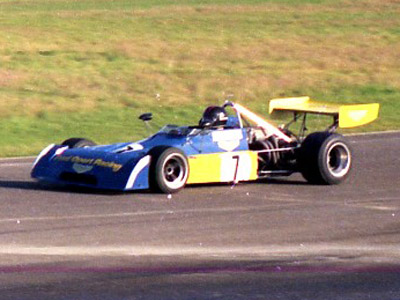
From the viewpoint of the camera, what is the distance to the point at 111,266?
31.7 ft

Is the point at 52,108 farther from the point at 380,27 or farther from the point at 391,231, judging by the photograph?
the point at 380,27

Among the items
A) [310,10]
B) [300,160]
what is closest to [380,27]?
[310,10]

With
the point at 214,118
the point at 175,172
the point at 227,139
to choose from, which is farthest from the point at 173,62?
the point at 175,172

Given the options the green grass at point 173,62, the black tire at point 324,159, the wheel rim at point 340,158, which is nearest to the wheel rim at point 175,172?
the black tire at point 324,159

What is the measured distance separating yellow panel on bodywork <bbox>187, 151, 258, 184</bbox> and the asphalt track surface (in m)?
0.19

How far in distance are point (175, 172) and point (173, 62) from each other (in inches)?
659

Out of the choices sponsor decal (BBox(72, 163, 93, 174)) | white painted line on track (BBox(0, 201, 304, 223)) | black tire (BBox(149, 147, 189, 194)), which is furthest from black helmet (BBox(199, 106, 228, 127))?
white painted line on track (BBox(0, 201, 304, 223))

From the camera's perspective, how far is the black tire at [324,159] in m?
14.6

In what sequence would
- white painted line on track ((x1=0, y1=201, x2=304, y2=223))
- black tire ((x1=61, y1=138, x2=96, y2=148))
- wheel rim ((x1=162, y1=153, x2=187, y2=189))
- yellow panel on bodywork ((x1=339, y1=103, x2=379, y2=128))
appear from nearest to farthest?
white painted line on track ((x1=0, y1=201, x2=304, y2=223)) → wheel rim ((x1=162, y1=153, x2=187, y2=189)) → black tire ((x1=61, y1=138, x2=96, y2=148)) → yellow panel on bodywork ((x1=339, y1=103, x2=379, y2=128))

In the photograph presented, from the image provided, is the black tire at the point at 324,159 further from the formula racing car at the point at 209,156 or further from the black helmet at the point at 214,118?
the black helmet at the point at 214,118

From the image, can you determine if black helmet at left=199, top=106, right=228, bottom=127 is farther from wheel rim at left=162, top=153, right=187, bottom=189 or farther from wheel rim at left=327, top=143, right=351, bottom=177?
wheel rim at left=327, top=143, right=351, bottom=177

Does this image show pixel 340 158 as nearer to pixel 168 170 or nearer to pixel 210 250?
pixel 168 170

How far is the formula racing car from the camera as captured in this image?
44.4 ft

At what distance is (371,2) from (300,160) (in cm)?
2964
